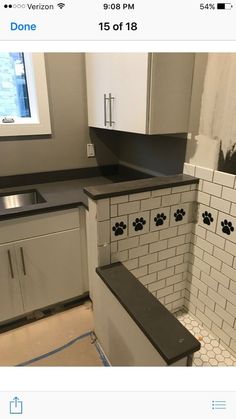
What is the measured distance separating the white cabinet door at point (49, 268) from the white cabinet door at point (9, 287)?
0.03 metres

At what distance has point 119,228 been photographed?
134 centimetres

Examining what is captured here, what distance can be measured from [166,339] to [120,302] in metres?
0.27

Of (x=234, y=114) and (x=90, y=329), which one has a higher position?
(x=234, y=114)

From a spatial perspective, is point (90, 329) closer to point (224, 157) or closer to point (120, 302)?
point (120, 302)

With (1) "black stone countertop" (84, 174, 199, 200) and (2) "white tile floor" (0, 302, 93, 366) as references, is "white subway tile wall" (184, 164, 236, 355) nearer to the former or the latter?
(1) "black stone countertop" (84, 174, 199, 200)

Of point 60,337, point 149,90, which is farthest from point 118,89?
point 60,337

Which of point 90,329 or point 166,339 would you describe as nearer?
point 166,339

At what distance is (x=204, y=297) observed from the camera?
5.36 feet

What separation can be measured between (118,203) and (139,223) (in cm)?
19

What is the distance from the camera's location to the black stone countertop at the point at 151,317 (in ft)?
2.84
